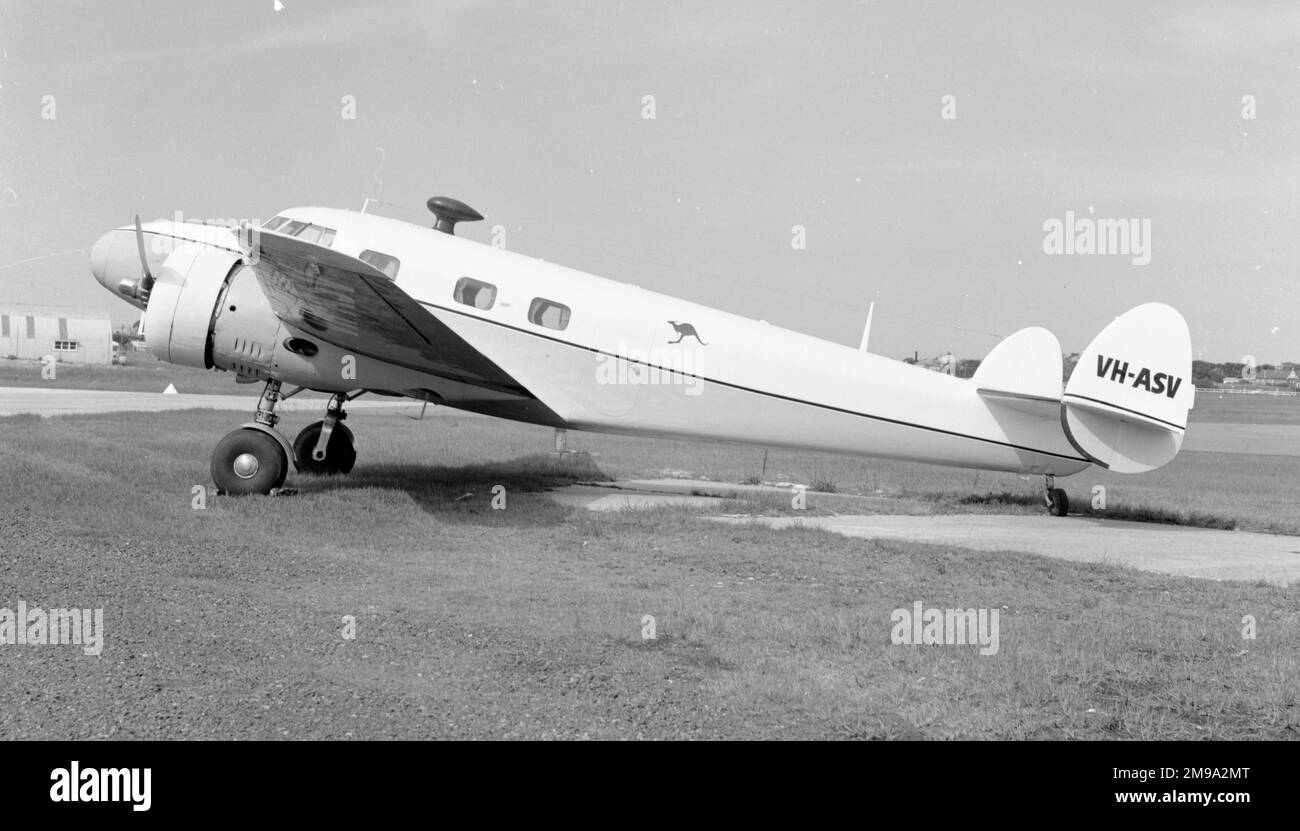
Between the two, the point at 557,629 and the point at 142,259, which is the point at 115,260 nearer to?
the point at 142,259

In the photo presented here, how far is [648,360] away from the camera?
495 inches

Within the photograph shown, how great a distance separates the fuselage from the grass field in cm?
162

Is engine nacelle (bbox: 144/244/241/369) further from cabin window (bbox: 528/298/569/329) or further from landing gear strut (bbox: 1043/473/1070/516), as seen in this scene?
landing gear strut (bbox: 1043/473/1070/516)

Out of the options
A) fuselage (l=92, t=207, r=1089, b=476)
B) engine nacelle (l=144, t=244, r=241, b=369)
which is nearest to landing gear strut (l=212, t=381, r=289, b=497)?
engine nacelle (l=144, t=244, r=241, b=369)

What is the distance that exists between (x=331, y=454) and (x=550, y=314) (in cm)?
401

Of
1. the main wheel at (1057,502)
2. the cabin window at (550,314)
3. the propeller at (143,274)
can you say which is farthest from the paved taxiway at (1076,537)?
the propeller at (143,274)

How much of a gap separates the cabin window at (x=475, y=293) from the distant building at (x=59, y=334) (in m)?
56.4

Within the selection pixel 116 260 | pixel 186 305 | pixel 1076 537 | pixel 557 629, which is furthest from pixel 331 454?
pixel 1076 537

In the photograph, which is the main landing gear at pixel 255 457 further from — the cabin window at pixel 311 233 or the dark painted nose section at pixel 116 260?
the dark painted nose section at pixel 116 260

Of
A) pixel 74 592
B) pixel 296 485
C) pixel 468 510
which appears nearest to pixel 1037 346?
pixel 468 510

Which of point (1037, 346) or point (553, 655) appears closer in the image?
point (553, 655)
